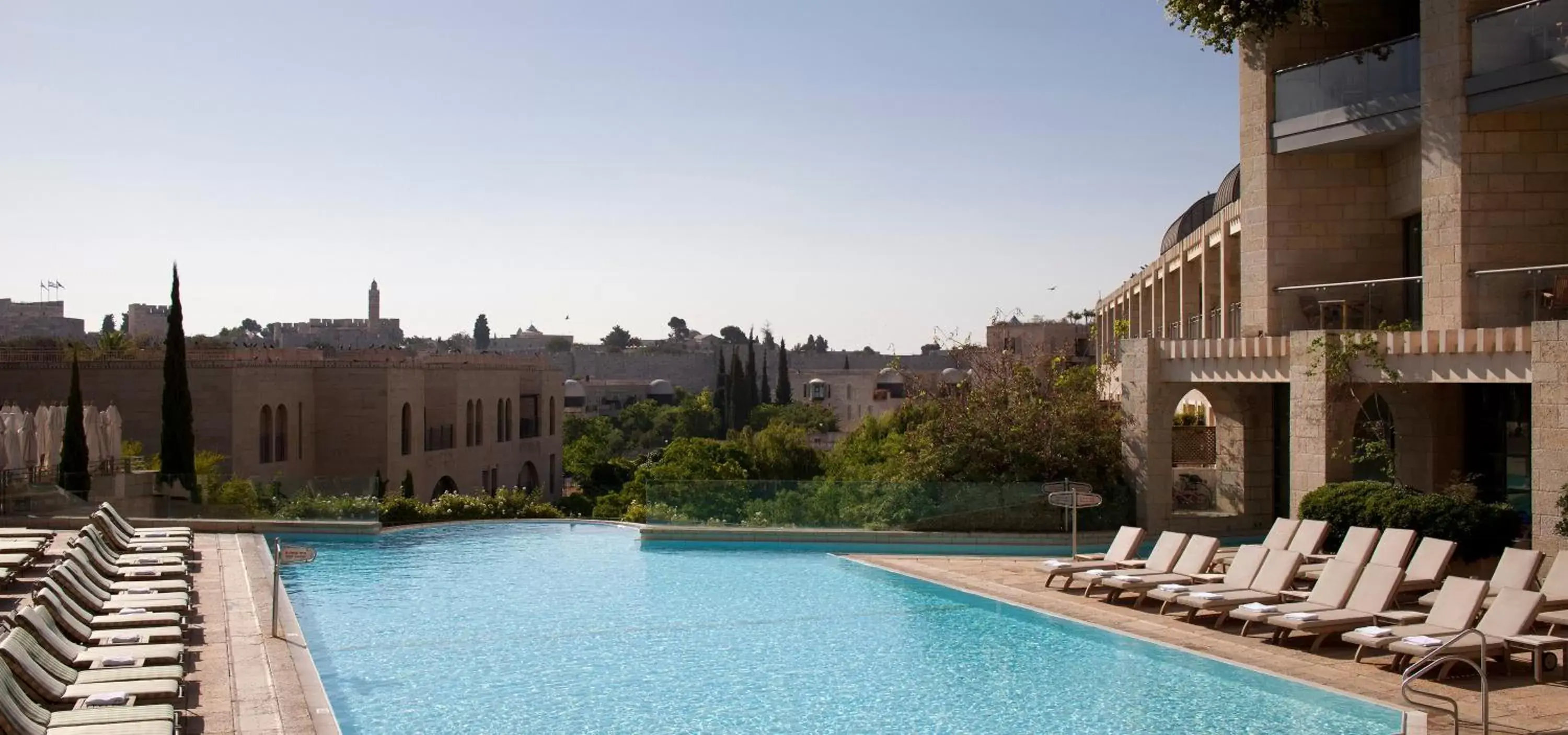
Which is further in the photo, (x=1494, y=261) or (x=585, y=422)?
(x=585, y=422)

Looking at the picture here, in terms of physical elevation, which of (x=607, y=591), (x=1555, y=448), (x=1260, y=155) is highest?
(x=1260, y=155)

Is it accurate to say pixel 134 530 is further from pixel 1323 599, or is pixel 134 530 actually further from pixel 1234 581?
pixel 1323 599

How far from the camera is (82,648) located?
36.2 feet

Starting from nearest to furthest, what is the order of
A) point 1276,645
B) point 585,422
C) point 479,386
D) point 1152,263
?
1. point 1276,645
2. point 1152,263
3. point 479,386
4. point 585,422

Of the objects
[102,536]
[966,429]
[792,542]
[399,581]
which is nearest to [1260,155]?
[966,429]

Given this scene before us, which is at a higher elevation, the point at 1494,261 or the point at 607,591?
the point at 1494,261

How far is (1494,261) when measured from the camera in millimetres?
17453

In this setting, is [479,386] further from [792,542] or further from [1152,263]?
[792,542]

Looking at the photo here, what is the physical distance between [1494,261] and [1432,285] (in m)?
0.80

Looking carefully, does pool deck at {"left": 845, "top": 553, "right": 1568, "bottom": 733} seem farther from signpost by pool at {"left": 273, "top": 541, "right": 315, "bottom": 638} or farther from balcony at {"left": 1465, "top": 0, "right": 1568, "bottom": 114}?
signpost by pool at {"left": 273, "top": 541, "right": 315, "bottom": 638}

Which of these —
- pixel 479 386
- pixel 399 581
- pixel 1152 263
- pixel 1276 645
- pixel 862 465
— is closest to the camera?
pixel 1276 645

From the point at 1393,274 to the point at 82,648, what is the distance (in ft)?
63.0

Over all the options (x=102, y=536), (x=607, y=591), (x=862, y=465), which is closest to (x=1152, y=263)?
(x=862, y=465)

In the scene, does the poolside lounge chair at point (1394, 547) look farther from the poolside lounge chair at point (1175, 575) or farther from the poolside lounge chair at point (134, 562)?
the poolside lounge chair at point (134, 562)
